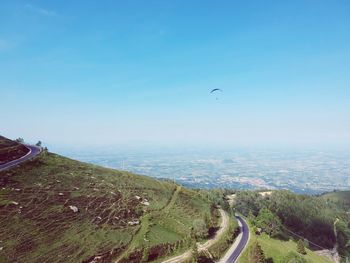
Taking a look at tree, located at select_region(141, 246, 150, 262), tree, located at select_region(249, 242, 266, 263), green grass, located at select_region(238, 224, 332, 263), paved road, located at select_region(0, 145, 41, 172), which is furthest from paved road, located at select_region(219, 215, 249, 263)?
paved road, located at select_region(0, 145, 41, 172)

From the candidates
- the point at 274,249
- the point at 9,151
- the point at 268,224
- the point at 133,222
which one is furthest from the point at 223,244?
the point at 9,151

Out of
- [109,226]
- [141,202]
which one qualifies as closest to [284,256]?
[141,202]

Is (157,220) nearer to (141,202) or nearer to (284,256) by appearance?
(141,202)

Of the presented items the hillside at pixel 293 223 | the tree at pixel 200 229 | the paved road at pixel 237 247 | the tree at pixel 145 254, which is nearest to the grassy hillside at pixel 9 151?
the tree at pixel 145 254

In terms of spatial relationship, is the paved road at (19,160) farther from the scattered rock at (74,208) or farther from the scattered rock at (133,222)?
the scattered rock at (133,222)

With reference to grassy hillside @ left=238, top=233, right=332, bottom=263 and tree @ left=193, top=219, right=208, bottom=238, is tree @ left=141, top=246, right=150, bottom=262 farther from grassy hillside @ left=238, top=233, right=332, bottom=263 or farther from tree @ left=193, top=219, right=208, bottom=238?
grassy hillside @ left=238, top=233, right=332, bottom=263
